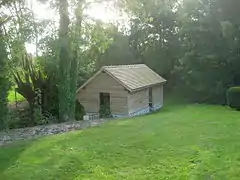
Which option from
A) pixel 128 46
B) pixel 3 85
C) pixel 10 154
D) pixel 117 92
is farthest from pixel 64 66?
pixel 128 46

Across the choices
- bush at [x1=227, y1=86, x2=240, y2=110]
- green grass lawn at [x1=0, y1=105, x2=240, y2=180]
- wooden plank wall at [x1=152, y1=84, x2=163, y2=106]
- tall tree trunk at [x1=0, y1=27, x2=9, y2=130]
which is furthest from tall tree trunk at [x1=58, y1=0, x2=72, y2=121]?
bush at [x1=227, y1=86, x2=240, y2=110]

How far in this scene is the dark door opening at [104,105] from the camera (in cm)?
2842

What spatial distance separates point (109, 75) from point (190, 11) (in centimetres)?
1526

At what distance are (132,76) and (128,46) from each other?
1804 centimetres

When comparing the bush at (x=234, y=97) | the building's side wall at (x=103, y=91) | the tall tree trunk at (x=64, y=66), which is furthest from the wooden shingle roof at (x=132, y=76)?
the bush at (x=234, y=97)

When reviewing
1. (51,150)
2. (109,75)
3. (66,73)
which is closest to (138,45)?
(109,75)

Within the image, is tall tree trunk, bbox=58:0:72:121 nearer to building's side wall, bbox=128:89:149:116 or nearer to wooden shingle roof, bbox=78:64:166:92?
wooden shingle roof, bbox=78:64:166:92

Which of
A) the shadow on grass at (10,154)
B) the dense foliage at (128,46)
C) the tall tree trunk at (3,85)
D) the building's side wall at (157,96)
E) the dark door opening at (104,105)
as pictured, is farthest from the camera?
the building's side wall at (157,96)

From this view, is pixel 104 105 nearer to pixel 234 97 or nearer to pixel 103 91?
pixel 103 91

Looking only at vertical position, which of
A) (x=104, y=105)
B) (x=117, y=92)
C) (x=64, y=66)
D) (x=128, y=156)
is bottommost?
(x=128, y=156)

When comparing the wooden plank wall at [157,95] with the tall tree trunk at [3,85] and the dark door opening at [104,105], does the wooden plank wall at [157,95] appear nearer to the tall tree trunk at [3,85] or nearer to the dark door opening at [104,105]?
the dark door opening at [104,105]

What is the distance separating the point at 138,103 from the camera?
98.7 feet

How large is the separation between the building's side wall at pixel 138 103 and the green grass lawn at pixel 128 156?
1188cm

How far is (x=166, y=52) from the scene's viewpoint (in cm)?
4838
